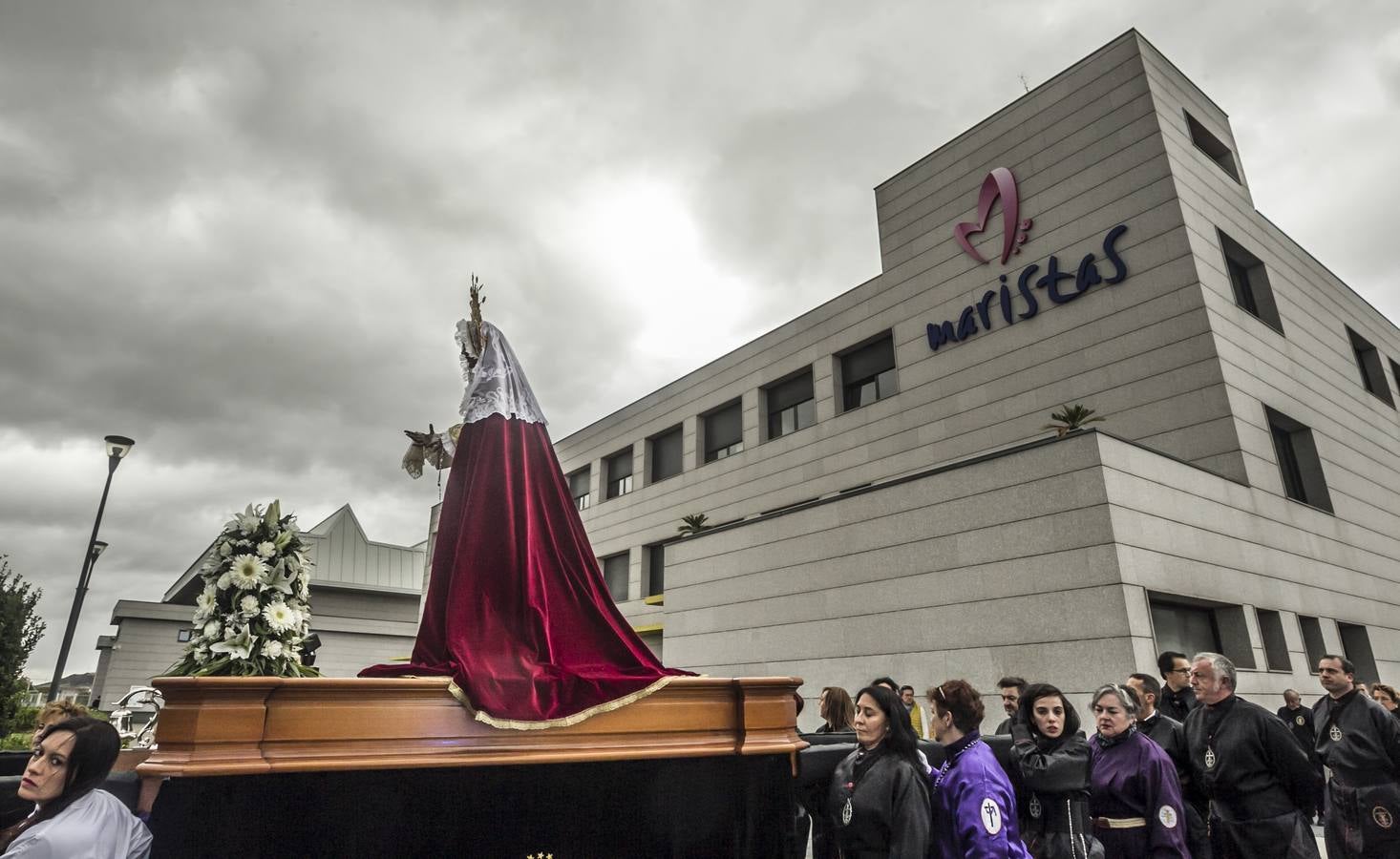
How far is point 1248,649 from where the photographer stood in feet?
42.5

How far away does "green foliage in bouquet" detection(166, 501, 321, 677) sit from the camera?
3398 millimetres

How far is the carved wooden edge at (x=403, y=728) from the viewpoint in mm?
2604

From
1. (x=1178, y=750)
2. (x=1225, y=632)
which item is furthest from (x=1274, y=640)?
(x=1178, y=750)

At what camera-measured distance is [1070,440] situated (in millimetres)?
12617

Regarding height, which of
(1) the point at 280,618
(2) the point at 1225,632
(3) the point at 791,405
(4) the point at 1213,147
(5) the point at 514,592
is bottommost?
(1) the point at 280,618

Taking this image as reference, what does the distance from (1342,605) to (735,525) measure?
13299 millimetres

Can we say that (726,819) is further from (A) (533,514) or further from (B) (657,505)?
(B) (657,505)

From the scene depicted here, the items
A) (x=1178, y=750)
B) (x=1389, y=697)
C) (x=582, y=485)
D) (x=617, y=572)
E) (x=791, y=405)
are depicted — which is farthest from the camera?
(x=582, y=485)

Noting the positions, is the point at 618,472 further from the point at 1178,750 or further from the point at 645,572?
the point at 1178,750

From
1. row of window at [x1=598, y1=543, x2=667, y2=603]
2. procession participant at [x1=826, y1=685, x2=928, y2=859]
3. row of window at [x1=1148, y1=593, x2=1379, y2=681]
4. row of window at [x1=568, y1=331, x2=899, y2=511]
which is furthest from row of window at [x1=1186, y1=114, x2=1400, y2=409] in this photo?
row of window at [x1=598, y1=543, x2=667, y2=603]

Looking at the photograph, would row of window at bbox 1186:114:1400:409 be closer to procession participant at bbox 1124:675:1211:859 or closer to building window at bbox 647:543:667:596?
procession participant at bbox 1124:675:1211:859

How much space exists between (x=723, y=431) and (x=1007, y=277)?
10.8 metres

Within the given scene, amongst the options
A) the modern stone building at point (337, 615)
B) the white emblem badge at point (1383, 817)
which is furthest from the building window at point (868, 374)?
the modern stone building at point (337, 615)

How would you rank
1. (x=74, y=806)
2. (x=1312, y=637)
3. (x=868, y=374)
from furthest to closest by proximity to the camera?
(x=868, y=374) → (x=1312, y=637) → (x=74, y=806)
